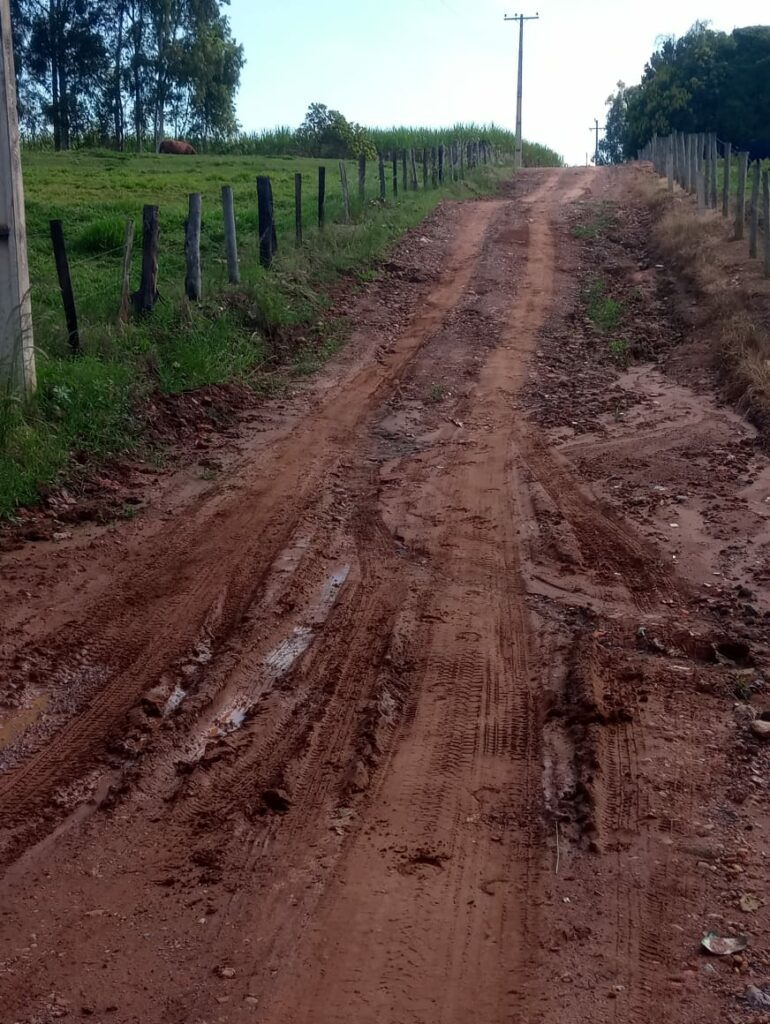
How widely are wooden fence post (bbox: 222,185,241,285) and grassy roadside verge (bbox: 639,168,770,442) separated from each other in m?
5.64

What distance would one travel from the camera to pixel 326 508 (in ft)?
25.0

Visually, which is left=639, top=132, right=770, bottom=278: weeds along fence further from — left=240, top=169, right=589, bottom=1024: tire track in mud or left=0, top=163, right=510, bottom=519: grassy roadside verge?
left=240, top=169, right=589, bottom=1024: tire track in mud

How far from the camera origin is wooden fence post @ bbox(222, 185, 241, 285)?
12422mm

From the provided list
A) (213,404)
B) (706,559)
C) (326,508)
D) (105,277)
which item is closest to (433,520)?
(326,508)

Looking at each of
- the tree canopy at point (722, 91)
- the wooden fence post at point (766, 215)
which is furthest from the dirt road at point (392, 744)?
the tree canopy at point (722, 91)

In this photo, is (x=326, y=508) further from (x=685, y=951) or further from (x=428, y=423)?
(x=685, y=951)

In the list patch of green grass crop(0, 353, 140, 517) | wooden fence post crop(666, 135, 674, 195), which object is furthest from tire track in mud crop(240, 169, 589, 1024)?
wooden fence post crop(666, 135, 674, 195)

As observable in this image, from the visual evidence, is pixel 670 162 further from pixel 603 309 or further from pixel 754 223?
pixel 603 309

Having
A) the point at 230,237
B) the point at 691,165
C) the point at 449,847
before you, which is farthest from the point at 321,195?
the point at 449,847

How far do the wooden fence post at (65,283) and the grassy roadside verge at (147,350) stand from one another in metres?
0.10

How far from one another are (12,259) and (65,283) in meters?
1.03

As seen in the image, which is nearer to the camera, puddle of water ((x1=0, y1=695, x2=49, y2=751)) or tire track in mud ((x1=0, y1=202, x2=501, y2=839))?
tire track in mud ((x1=0, y1=202, x2=501, y2=839))

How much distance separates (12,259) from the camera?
843 cm

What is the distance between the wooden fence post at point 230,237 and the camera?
12422mm
